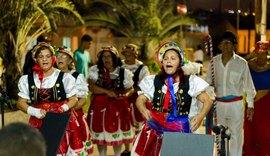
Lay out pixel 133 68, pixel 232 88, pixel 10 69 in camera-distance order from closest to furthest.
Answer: pixel 232 88, pixel 133 68, pixel 10 69

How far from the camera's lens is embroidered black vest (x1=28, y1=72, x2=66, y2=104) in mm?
6320

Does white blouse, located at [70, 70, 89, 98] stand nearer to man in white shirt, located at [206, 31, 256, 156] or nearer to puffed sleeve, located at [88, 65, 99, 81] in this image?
puffed sleeve, located at [88, 65, 99, 81]

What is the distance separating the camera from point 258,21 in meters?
12.2

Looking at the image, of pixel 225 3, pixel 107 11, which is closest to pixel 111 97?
pixel 107 11

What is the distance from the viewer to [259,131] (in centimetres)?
907

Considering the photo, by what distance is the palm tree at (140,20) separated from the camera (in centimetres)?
1939

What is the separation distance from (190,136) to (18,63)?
25.5 feet

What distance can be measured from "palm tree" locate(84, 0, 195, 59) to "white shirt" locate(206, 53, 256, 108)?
35.0ft

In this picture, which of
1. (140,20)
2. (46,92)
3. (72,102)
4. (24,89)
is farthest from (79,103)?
(140,20)

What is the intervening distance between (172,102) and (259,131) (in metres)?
3.56

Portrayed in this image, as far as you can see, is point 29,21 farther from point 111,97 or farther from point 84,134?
point 84,134

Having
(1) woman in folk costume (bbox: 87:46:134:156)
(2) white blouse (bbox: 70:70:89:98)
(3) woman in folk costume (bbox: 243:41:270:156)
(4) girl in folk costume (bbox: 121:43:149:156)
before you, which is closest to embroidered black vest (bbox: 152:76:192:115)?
(2) white blouse (bbox: 70:70:89:98)

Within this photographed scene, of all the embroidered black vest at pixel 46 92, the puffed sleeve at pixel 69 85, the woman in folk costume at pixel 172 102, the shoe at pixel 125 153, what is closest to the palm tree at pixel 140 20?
the shoe at pixel 125 153

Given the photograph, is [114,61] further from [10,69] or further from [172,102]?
[10,69]
